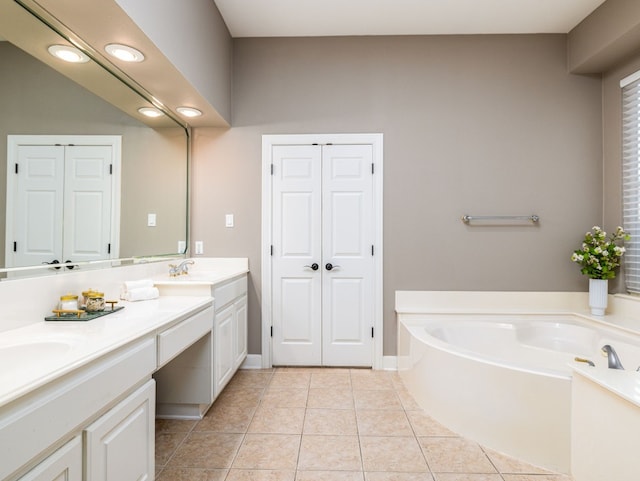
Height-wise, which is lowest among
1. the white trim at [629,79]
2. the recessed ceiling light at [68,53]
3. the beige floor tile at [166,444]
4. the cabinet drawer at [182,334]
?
the beige floor tile at [166,444]

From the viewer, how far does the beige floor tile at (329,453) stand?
174cm

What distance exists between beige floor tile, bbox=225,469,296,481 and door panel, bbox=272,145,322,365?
1357 millimetres

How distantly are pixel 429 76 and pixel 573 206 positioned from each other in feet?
5.45

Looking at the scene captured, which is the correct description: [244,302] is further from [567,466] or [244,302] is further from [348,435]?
[567,466]

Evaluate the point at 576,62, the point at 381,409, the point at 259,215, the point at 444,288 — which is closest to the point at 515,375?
the point at 381,409

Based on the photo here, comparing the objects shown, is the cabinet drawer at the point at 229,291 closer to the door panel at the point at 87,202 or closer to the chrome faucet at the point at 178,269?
the chrome faucet at the point at 178,269

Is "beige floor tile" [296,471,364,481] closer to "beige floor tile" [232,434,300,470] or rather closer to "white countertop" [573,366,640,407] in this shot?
"beige floor tile" [232,434,300,470]

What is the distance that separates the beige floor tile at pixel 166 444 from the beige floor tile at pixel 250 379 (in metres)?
0.65

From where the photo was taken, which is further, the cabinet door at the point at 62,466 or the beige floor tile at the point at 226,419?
the beige floor tile at the point at 226,419

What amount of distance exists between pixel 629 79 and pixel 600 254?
1347mm

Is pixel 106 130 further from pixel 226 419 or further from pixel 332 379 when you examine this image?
pixel 332 379

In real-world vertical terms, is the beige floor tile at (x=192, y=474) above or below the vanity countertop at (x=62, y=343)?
below

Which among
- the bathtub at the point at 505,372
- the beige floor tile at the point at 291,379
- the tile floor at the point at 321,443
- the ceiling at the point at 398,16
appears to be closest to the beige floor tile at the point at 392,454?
the tile floor at the point at 321,443

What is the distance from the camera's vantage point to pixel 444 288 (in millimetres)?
3016
